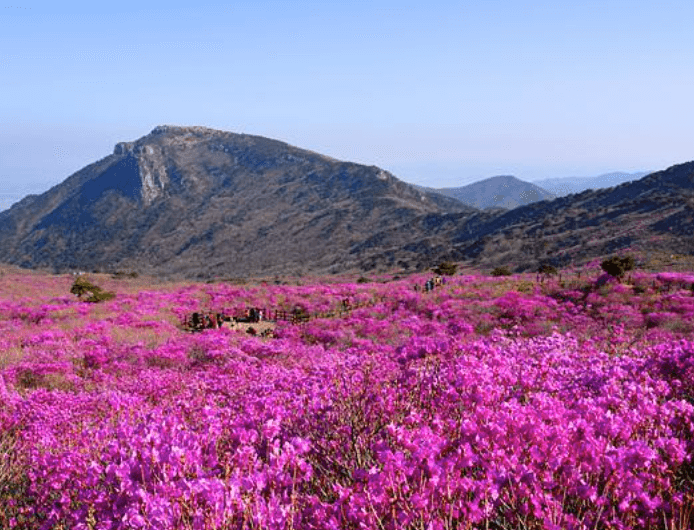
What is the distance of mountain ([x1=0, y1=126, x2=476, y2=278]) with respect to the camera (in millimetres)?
120562

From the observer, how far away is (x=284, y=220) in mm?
137875

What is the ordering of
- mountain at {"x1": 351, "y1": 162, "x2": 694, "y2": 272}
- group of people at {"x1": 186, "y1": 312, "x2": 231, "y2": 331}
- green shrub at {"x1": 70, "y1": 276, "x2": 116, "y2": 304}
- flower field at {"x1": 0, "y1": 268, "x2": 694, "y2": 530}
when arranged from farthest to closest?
mountain at {"x1": 351, "y1": 162, "x2": 694, "y2": 272} → green shrub at {"x1": 70, "y1": 276, "x2": 116, "y2": 304} → group of people at {"x1": 186, "y1": 312, "x2": 231, "y2": 331} → flower field at {"x1": 0, "y1": 268, "x2": 694, "y2": 530}

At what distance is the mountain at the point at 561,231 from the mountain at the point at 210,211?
9034 mm

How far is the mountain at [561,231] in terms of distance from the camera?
6138 centimetres

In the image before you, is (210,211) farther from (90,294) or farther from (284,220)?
(90,294)

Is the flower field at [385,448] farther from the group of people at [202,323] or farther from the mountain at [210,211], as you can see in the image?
the mountain at [210,211]

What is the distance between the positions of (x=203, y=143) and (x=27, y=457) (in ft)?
666

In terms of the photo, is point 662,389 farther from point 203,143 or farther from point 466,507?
point 203,143

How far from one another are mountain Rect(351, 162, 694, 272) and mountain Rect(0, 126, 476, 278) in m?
9.03

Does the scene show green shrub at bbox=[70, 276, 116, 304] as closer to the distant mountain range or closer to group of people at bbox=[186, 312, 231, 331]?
group of people at bbox=[186, 312, 231, 331]

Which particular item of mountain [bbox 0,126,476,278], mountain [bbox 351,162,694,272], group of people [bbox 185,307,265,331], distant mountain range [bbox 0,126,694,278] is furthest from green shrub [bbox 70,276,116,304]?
mountain [bbox 0,126,476,278]

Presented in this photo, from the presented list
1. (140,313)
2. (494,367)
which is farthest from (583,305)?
(140,313)

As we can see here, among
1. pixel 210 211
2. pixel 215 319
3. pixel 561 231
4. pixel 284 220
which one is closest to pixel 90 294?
pixel 215 319

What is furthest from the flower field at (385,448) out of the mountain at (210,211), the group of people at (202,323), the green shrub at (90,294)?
the mountain at (210,211)
